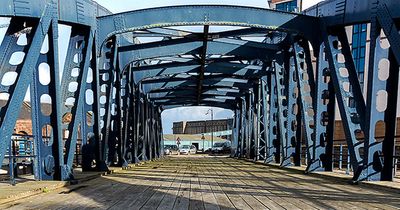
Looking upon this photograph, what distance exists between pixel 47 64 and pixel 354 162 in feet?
22.4

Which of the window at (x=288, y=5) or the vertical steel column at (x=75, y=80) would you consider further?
the window at (x=288, y=5)

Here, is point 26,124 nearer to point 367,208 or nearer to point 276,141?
point 276,141

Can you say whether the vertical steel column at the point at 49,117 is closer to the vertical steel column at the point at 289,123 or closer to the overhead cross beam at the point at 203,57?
the overhead cross beam at the point at 203,57

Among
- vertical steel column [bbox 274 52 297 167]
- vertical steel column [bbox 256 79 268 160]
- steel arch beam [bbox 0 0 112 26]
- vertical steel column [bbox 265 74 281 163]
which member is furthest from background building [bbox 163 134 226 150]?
steel arch beam [bbox 0 0 112 26]

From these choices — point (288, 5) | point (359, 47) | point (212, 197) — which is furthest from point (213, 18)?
point (288, 5)

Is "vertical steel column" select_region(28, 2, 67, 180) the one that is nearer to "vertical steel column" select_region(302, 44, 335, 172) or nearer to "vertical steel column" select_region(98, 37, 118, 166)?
A: "vertical steel column" select_region(98, 37, 118, 166)

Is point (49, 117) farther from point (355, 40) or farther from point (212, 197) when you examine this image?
point (355, 40)

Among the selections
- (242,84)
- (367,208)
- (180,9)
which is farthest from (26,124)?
(367,208)

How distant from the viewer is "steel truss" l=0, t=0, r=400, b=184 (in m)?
8.28

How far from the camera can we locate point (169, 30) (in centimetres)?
1650

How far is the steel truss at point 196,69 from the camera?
8281 mm

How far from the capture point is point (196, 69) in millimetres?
21781

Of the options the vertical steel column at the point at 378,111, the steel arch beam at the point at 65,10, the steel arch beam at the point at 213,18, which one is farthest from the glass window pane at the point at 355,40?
the vertical steel column at the point at 378,111

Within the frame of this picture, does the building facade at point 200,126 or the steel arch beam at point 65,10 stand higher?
the steel arch beam at point 65,10
